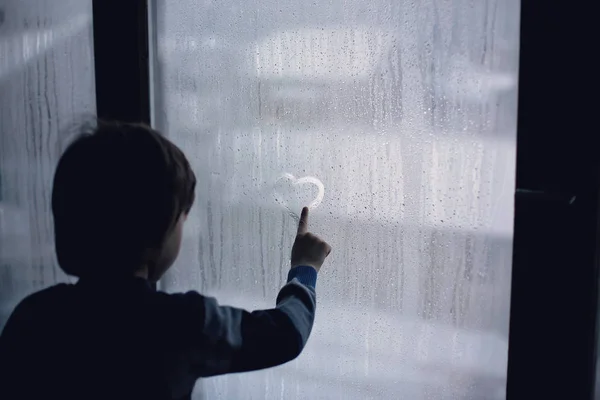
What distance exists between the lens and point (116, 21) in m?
1.05

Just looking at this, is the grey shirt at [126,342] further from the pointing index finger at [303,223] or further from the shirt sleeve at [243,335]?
the pointing index finger at [303,223]

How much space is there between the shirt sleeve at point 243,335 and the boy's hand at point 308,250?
0.09 meters

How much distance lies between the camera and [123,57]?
1058 mm

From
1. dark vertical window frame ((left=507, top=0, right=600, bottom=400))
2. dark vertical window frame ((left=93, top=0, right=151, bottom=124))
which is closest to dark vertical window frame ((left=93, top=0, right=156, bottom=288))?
dark vertical window frame ((left=93, top=0, right=151, bottom=124))

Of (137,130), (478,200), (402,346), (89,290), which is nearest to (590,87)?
(478,200)

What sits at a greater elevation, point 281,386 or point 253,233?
point 253,233

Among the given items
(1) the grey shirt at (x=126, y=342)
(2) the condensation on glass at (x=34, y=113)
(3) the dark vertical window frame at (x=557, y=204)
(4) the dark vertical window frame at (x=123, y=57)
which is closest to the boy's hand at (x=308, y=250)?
(1) the grey shirt at (x=126, y=342)

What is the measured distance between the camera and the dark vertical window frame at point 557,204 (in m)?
0.69

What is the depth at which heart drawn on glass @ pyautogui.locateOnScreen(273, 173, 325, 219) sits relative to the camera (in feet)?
3.08

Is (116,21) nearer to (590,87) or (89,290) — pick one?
(89,290)

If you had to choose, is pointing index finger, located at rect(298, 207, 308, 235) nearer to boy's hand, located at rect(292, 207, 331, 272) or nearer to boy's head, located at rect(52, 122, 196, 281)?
boy's hand, located at rect(292, 207, 331, 272)

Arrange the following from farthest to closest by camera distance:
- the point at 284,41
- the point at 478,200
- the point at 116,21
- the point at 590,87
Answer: the point at 116,21 < the point at 284,41 < the point at 478,200 < the point at 590,87

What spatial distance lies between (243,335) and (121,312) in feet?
0.52

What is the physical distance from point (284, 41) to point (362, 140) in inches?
8.6
